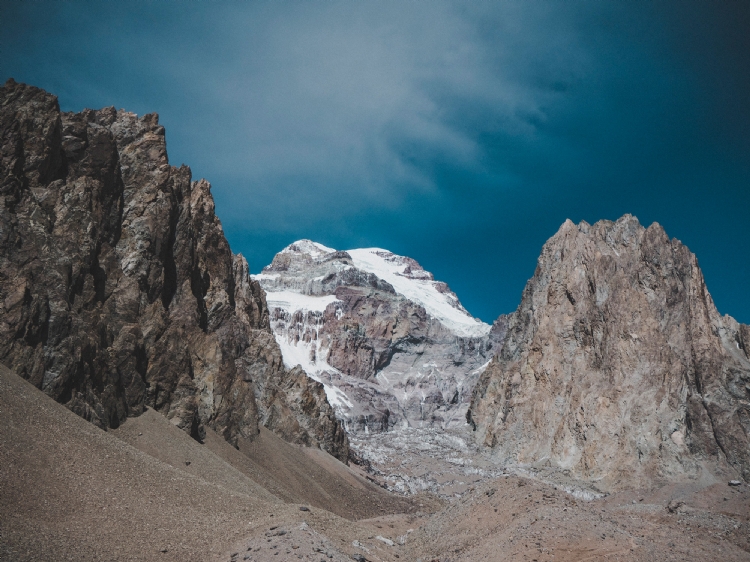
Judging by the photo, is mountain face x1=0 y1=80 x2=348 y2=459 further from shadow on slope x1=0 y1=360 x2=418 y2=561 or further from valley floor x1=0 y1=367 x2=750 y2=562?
shadow on slope x1=0 y1=360 x2=418 y2=561

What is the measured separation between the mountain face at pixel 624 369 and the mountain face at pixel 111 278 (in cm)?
4305

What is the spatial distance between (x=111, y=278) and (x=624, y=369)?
68.4 m

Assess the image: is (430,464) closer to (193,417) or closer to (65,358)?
(193,417)

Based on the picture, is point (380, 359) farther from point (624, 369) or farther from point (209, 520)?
point (209, 520)

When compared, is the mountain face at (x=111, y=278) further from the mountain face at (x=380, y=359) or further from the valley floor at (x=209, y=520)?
the mountain face at (x=380, y=359)

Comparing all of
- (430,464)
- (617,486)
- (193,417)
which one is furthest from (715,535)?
(430,464)

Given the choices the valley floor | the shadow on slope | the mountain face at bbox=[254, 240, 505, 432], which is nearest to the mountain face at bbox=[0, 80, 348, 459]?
the valley floor

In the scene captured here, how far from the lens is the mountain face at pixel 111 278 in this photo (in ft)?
83.8

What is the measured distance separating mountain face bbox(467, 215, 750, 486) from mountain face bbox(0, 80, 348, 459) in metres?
43.0

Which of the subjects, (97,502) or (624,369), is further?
(624,369)

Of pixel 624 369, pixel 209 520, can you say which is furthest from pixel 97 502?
pixel 624 369

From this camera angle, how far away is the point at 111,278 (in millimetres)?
34000

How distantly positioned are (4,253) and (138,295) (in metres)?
9.99

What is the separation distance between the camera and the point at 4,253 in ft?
82.8
